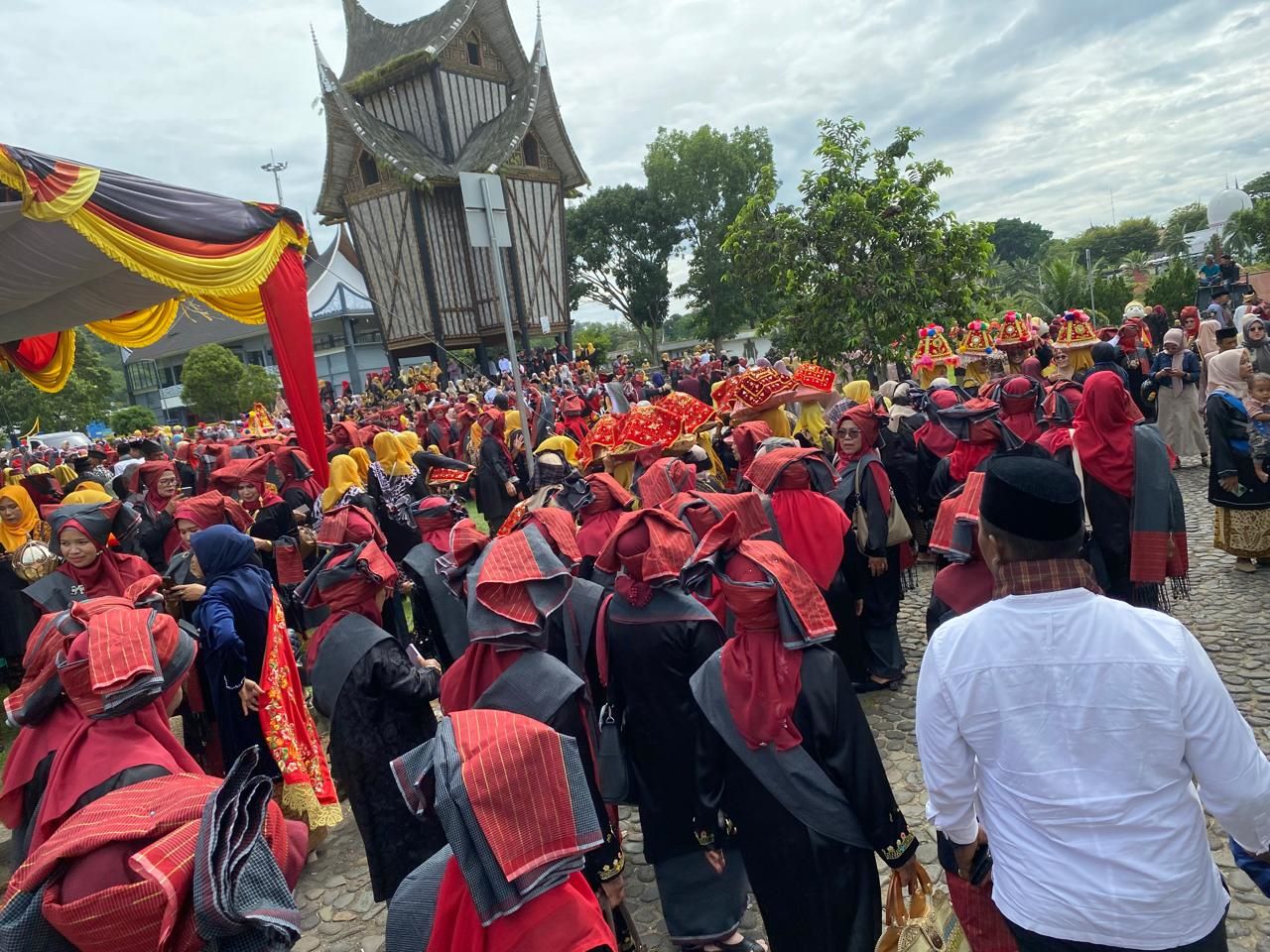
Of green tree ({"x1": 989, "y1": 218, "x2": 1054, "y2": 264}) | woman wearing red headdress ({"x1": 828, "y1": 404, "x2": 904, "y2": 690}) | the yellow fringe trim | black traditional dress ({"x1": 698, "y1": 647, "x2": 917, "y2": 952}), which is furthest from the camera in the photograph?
green tree ({"x1": 989, "y1": 218, "x2": 1054, "y2": 264})

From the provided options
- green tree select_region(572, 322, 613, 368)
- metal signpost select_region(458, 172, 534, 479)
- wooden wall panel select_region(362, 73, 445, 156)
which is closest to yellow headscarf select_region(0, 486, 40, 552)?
metal signpost select_region(458, 172, 534, 479)

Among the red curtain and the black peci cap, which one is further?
the red curtain

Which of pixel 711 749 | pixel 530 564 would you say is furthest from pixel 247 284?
pixel 711 749

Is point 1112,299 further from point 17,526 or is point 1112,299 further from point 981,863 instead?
point 17,526

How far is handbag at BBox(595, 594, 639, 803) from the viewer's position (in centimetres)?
287

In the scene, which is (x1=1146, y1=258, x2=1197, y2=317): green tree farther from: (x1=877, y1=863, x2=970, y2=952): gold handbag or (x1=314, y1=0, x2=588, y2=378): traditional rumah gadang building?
(x1=877, y1=863, x2=970, y2=952): gold handbag

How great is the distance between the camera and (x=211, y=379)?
31.8 metres

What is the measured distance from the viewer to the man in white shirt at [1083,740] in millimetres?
1531

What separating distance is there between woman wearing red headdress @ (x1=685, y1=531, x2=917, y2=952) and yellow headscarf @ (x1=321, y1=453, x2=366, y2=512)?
469cm

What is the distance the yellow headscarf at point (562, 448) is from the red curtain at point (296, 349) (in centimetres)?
280

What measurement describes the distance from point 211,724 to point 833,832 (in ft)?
11.5

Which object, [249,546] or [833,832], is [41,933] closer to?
[833,832]

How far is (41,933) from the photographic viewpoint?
63.4 inches

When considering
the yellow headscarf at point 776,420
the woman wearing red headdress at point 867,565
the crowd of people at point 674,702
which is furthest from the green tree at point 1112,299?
the woman wearing red headdress at point 867,565
